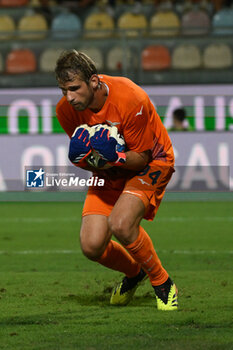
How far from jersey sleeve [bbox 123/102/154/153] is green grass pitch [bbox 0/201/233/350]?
105cm

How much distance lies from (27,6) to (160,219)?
26.6ft

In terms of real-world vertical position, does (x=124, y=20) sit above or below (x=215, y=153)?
above

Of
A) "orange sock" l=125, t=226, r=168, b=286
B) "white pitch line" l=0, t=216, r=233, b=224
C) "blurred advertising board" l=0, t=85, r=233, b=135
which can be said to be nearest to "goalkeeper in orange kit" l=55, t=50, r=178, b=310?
"orange sock" l=125, t=226, r=168, b=286

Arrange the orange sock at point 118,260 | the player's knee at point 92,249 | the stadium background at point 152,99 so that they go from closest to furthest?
1. the player's knee at point 92,249
2. the orange sock at point 118,260
3. the stadium background at point 152,99

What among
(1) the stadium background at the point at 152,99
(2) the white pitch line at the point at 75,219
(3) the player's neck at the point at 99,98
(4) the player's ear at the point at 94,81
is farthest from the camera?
(2) the white pitch line at the point at 75,219

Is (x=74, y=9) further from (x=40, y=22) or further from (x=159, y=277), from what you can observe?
(x=159, y=277)

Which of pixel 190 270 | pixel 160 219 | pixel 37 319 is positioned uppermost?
pixel 37 319

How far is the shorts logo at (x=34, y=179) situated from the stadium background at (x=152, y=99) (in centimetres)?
81

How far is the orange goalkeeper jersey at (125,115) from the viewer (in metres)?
4.40

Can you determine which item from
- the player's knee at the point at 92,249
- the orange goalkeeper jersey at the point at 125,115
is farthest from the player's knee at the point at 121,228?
the orange goalkeeper jersey at the point at 125,115

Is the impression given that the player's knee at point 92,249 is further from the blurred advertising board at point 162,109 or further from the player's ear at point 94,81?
the blurred advertising board at point 162,109

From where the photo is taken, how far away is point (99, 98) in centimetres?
442

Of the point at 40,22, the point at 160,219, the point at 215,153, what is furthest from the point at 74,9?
the point at 160,219

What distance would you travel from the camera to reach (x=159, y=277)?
452 cm
